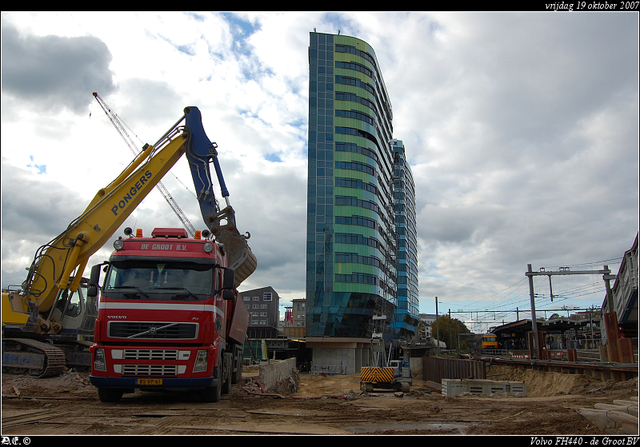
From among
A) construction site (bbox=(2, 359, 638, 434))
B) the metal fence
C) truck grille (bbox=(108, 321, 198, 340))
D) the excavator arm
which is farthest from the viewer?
the metal fence

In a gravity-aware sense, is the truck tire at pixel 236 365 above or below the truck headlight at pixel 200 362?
below

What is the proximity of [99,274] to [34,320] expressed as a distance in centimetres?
690

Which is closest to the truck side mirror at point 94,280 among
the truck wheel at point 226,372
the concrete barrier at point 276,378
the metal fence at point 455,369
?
the truck wheel at point 226,372

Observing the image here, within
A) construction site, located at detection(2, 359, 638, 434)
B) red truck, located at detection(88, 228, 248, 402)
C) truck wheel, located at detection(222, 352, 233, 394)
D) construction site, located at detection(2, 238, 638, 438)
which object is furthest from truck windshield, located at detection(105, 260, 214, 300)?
truck wheel, located at detection(222, 352, 233, 394)

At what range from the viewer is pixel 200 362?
36.3ft

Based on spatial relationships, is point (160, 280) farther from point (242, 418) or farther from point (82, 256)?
point (82, 256)

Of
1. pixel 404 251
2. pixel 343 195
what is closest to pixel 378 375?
pixel 343 195

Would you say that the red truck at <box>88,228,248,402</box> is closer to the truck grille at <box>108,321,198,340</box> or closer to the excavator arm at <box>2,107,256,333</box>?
the truck grille at <box>108,321,198,340</box>

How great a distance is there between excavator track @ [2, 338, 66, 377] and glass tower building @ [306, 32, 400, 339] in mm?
50172

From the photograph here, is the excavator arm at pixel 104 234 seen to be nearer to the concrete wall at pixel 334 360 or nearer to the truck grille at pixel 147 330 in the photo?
the truck grille at pixel 147 330

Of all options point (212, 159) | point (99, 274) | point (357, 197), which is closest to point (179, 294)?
point (99, 274)

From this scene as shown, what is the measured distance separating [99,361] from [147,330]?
1.31 meters

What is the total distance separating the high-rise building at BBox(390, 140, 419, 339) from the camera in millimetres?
109250

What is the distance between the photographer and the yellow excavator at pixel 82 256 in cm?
1622
